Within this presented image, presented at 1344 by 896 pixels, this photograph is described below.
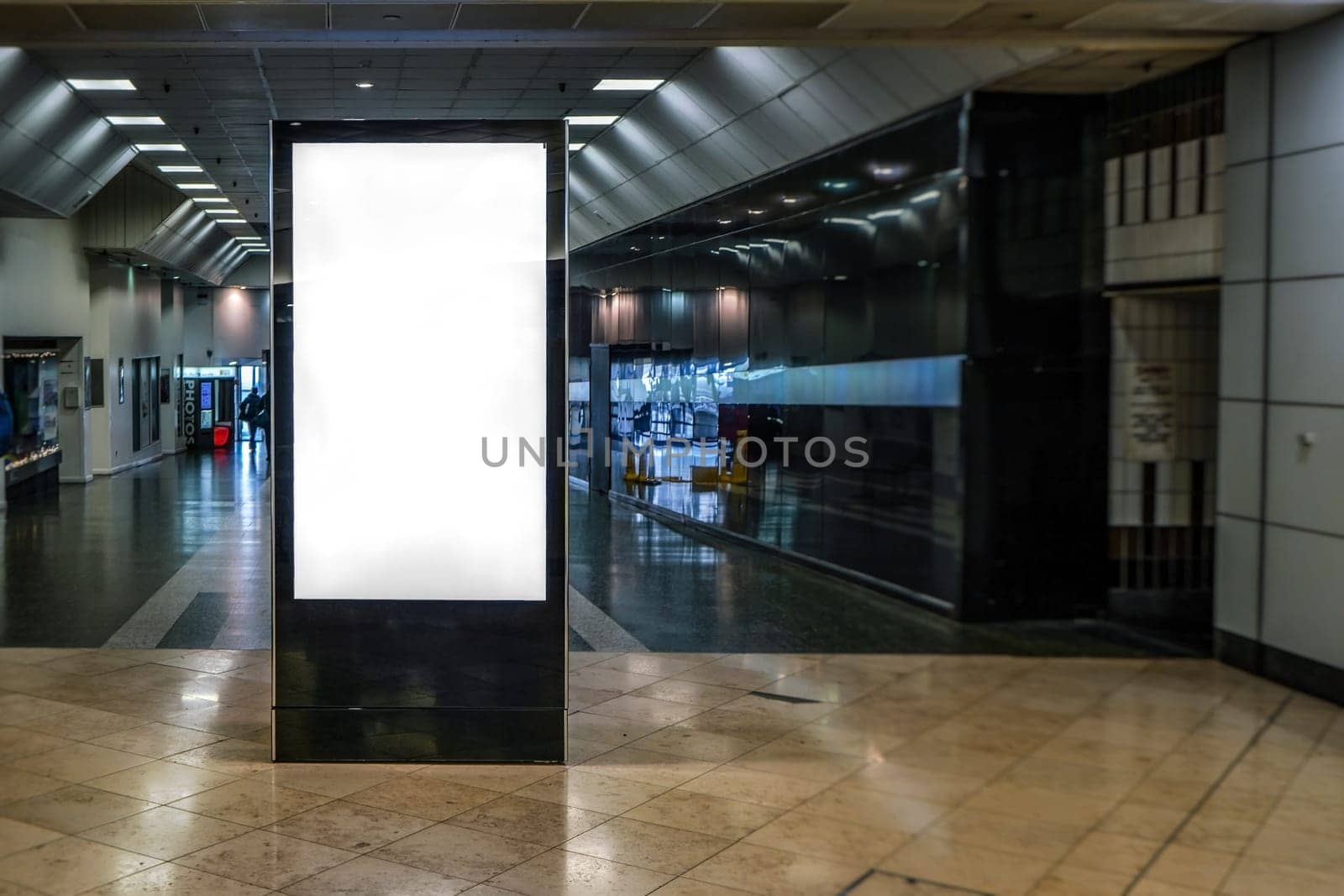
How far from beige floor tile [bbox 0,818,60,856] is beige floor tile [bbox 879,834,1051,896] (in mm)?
3445

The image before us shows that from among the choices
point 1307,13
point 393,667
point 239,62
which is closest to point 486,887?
point 393,667

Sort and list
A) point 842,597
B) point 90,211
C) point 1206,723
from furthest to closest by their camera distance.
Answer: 1. point 90,211
2. point 842,597
3. point 1206,723

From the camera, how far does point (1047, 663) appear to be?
30.3 feet

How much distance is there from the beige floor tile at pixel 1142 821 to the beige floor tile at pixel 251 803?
3542mm

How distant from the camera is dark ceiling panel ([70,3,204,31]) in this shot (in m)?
8.09

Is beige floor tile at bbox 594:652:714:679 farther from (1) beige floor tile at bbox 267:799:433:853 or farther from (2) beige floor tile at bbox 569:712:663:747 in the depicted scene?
(1) beige floor tile at bbox 267:799:433:853

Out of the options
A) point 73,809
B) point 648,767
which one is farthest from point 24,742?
point 648,767

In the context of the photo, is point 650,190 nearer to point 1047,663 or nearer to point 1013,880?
point 1047,663

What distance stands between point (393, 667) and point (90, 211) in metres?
21.9

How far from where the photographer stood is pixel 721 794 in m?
6.07

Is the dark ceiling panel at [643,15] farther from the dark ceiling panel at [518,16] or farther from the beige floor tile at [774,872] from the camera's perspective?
the beige floor tile at [774,872]

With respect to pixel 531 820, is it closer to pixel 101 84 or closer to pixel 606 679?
pixel 606 679

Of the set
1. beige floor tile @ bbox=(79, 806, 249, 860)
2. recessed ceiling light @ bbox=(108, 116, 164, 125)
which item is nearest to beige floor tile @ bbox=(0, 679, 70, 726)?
beige floor tile @ bbox=(79, 806, 249, 860)

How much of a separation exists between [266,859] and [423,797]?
940 millimetres
